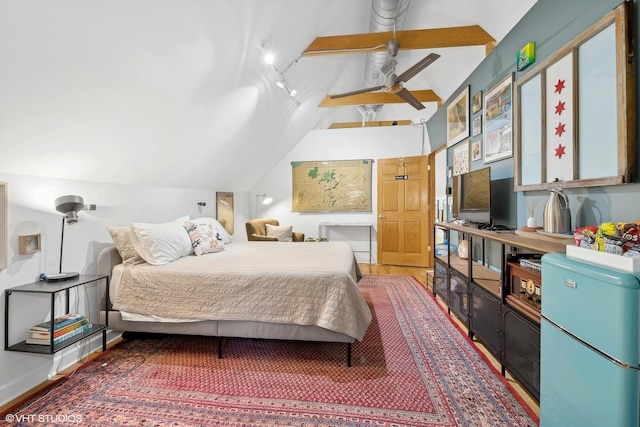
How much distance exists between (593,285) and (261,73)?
2.99 m

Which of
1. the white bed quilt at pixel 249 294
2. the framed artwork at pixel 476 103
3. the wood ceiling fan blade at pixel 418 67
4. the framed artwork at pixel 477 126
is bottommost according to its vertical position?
the white bed quilt at pixel 249 294

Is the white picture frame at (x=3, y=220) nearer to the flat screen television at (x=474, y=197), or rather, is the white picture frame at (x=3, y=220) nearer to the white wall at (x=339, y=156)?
the flat screen television at (x=474, y=197)

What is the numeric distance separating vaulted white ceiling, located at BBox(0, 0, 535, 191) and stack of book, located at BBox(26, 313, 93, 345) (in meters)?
1.03

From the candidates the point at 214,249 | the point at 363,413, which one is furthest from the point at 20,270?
the point at 363,413

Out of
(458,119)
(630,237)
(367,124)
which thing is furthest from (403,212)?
(630,237)

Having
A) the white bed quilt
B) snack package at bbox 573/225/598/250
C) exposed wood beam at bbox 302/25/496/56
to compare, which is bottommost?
the white bed quilt

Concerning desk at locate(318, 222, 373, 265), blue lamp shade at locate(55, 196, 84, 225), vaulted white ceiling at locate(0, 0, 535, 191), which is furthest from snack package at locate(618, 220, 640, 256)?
desk at locate(318, 222, 373, 265)

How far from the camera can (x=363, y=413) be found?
1.59 meters

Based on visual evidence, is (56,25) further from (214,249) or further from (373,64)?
(373,64)

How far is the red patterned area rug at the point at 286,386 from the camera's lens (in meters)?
1.57

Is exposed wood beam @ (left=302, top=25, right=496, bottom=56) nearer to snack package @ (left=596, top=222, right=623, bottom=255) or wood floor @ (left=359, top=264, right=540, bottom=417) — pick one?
snack package @ (left=596, top=222, right=623, bottom=255)

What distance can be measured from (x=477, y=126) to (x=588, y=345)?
8.45ft

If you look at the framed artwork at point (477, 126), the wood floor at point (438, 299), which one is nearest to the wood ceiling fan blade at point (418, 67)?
the framed artwork at point (477, 126)

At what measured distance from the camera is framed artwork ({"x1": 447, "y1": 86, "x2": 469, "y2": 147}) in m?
3.34
